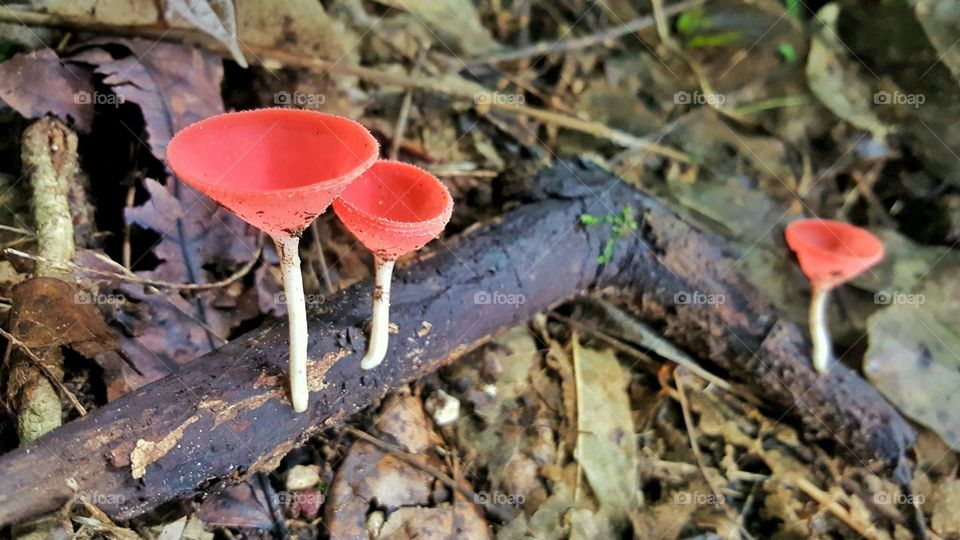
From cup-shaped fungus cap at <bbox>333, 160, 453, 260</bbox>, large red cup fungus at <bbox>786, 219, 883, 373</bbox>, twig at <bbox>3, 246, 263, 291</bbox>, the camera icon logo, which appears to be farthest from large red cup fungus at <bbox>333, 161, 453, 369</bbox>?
the camera icon logo

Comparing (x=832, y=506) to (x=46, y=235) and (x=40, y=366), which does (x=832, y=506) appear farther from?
(x=46, y=235)

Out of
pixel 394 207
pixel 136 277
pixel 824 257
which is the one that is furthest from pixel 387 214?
pixel 824 257

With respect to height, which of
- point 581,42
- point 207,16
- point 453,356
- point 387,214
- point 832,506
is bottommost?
point 832,506

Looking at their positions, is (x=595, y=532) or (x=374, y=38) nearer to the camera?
(x=595, y=532)

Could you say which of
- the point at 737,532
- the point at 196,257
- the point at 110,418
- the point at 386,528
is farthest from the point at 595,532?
the point at 196,257

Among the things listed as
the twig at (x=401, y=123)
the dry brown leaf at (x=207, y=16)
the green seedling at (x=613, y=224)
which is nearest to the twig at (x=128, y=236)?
the dry brown leaf at (x=207, y=16)

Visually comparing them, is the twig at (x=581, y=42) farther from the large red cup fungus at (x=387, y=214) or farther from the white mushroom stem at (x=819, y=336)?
the white mushroom stem at (x=819, y=336)

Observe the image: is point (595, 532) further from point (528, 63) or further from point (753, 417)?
point (528, 63)
